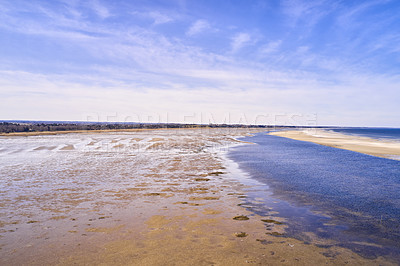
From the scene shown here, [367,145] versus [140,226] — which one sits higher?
[140,226]

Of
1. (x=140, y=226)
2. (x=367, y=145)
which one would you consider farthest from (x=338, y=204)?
(x=367, y=145)

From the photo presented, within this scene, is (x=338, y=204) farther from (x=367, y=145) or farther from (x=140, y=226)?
(x=367, y=145)

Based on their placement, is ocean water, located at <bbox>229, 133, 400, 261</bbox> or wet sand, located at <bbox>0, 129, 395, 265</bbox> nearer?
wet sand, located at <bbox>0, 129, 395, 265</bbox>

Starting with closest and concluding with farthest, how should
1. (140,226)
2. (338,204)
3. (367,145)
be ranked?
(140,226) → (338,204) → (367,145)

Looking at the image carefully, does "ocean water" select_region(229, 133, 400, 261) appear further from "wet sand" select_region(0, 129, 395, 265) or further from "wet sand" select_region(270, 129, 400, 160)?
"wet sand" select_region(270, 129, 400, 160)

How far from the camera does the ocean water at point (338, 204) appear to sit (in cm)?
Result: 558

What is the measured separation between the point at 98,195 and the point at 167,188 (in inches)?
103

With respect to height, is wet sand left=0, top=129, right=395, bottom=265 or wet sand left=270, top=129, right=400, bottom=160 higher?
wet sand left=0, top=129, right=395, bottom=265

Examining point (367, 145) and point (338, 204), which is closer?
point (338, 204)

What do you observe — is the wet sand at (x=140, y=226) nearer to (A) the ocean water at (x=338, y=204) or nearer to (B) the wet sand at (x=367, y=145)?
(A) the ocean water at (x=338, y=204)

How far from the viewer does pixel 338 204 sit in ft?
27.0

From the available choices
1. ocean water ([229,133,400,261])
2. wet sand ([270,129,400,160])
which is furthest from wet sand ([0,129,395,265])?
wet sand ([270,129,400,160])

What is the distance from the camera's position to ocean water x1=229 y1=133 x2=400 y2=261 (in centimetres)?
558

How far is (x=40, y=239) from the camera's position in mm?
5441
